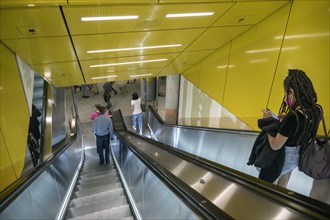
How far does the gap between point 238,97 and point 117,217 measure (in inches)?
122

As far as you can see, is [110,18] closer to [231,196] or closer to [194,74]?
[231,196]

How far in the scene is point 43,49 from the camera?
318 cm

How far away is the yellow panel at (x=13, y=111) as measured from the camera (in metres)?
2.64

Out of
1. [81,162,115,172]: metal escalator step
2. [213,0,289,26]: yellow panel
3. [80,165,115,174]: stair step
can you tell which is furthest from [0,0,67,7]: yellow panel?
[81,162,115,172]: metal escalator step

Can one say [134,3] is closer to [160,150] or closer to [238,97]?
[160,150]

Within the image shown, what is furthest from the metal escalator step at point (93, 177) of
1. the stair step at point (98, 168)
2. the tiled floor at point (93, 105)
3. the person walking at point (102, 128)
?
the tiled floor at point (93, 105)

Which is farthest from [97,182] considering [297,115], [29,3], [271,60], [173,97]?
[173,97]

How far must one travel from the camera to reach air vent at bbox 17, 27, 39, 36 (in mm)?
2377

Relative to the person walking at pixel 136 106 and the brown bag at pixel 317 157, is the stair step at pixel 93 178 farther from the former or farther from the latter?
the brown bag at pixel 317 157

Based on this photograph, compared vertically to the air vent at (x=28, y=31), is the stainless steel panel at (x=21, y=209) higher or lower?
lower

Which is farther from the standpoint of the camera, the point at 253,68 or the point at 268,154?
the point at 253,68

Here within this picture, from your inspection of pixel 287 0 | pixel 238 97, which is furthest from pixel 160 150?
pixel 287 0

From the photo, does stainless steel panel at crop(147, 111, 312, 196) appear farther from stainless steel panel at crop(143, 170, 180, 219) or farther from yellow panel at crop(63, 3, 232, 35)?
yellow panel at crop(63, 3, 232, 35)

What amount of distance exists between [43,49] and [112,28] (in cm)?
125
